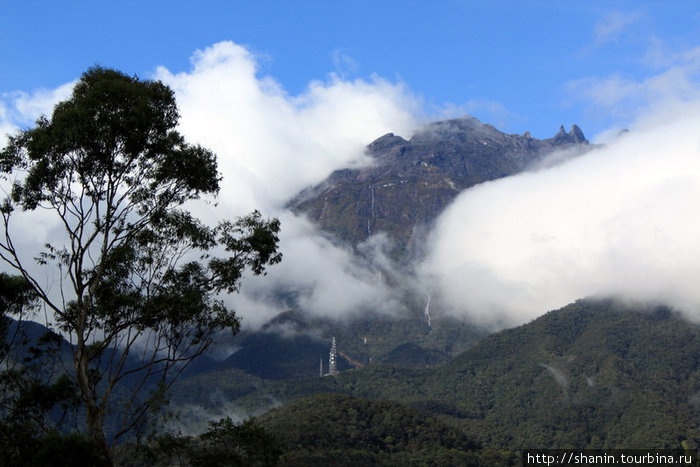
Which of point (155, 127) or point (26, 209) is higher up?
point (155, 127)

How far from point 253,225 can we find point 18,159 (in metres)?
8.62

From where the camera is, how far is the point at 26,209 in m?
26.6

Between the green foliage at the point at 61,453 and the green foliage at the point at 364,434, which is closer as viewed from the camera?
the green foliage at the point at 61,453

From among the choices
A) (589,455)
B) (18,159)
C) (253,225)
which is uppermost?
(18,159)

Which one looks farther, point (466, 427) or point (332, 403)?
point (466, 427)

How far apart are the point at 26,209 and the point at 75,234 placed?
259cm

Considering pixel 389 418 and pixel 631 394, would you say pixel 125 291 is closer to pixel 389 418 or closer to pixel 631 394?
pixel 389 418

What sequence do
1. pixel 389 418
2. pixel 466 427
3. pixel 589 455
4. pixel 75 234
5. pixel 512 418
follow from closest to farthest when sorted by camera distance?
pixel 75 234
pixel 389 418
pixel 589 455
pixel 466 427
pixel 512 418

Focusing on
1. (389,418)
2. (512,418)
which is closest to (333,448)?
(389,418)

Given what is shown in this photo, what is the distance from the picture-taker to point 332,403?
146 m

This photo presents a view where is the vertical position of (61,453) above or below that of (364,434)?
below

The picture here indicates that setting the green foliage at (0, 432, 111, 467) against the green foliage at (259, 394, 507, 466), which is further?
the green foliage at (259, 394, 507, 466)

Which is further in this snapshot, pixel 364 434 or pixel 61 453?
pixel 364 434

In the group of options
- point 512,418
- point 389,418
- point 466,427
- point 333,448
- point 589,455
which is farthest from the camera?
point 512,418
